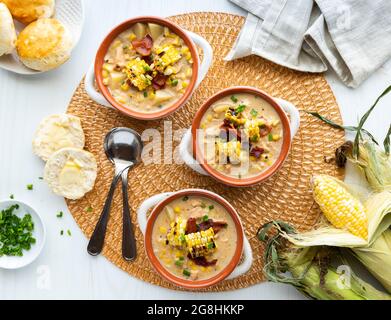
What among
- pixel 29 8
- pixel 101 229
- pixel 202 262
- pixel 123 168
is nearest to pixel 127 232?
pixel 101 229

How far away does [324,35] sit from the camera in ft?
9.39

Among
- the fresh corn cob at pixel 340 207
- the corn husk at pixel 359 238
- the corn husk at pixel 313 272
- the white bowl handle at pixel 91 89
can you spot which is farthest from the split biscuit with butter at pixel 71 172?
→ the fresh corn cob at pixel 340 207

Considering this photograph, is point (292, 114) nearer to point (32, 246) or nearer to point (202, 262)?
point (202, 262)

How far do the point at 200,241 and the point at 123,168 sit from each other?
57cm

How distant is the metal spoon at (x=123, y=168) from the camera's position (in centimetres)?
284

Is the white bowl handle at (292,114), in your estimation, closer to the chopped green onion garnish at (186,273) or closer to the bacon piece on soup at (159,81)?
the bacon piece on soup at (159,81)

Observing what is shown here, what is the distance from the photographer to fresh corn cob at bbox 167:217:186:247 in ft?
8.59

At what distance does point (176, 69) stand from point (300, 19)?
686 millimetres

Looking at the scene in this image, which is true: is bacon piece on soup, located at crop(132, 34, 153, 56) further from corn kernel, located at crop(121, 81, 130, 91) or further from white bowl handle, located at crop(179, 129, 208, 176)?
white bowl handle, located at crop(179, 129, 208, 176)

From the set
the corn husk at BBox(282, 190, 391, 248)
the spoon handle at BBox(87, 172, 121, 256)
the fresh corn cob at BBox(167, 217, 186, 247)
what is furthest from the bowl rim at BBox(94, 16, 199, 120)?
the corn husk at BBox(282, 190, 391, 248)

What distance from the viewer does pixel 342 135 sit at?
9.47 feet

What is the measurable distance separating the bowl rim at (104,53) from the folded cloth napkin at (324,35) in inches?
11.3

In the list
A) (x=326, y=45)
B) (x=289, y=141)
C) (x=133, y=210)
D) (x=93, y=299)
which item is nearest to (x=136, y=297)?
(x=93, y=299)

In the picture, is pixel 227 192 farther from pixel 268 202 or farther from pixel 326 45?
pixel 326 45
